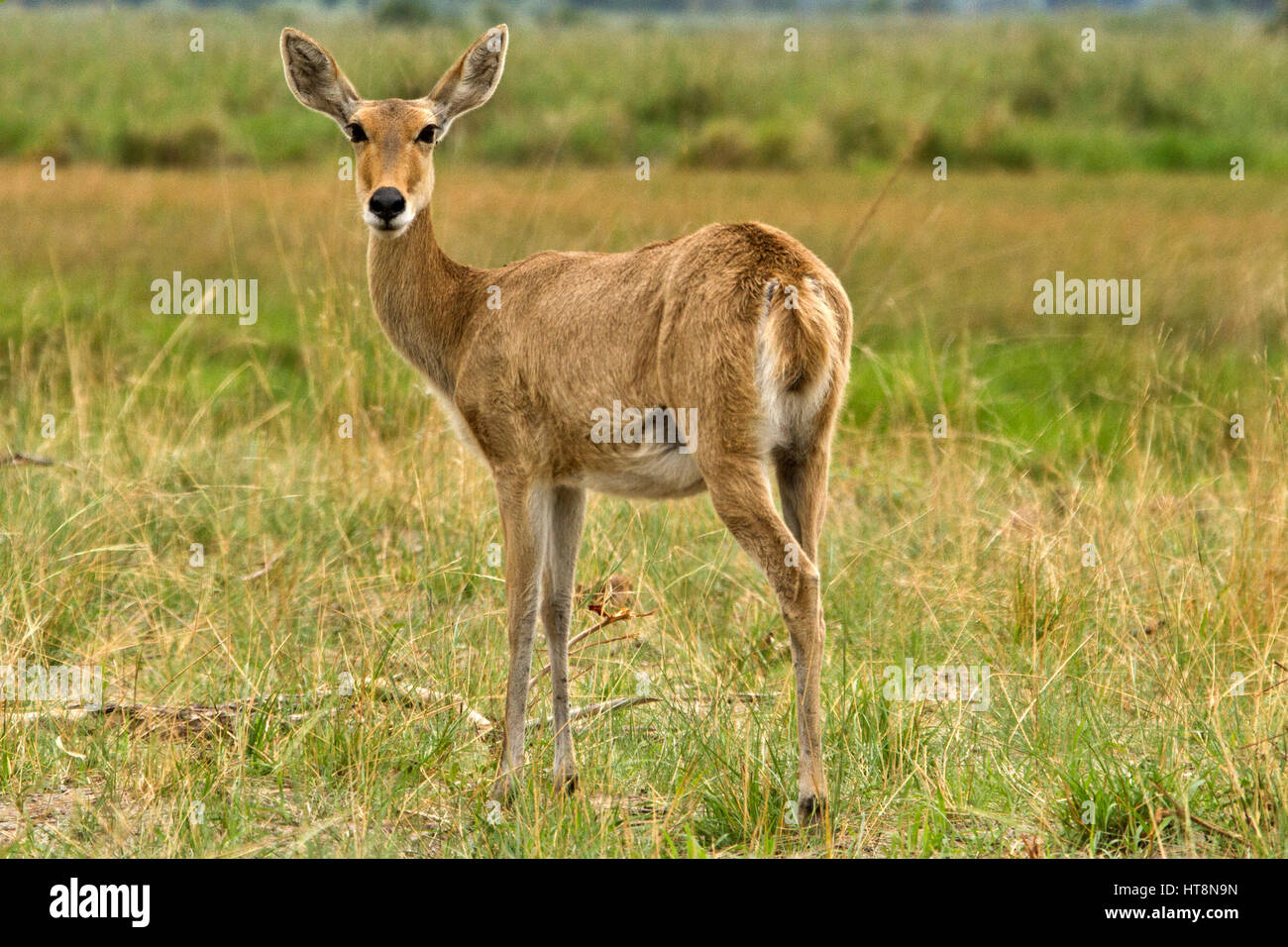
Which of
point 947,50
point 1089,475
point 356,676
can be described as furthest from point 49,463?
point 947,50

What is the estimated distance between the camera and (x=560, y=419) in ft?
15.2

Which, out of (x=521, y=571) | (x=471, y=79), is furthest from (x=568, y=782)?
→ (x=471, y=79)

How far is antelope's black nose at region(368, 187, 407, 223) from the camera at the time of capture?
190 inches

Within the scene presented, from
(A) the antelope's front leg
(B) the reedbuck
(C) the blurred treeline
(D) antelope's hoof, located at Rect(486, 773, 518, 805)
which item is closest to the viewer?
(B) the reedbuck

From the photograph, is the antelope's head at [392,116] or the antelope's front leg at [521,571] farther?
the antelope's head at [392,116]

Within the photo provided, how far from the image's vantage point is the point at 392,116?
16.6 ft

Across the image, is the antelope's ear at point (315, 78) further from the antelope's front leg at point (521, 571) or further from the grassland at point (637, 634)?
the grassland at point (637, 634)

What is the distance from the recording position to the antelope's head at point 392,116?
4.90 meters

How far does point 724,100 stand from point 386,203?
69.9ft

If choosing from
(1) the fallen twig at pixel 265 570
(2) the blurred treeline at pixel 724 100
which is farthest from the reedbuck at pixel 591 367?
(2) the blurred treeline at pixel 724 100

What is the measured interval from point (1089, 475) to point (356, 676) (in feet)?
16.6

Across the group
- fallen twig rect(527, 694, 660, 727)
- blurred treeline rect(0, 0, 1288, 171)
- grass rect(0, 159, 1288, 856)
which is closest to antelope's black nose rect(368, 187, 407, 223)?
grass rect(0, 159, 1288, 856)

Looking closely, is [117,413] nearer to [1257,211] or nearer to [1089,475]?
[1089,475]

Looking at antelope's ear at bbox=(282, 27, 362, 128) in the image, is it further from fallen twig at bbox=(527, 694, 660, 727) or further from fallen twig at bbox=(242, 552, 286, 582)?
fallen twig at bbox=(527, 694, 660, 727)
